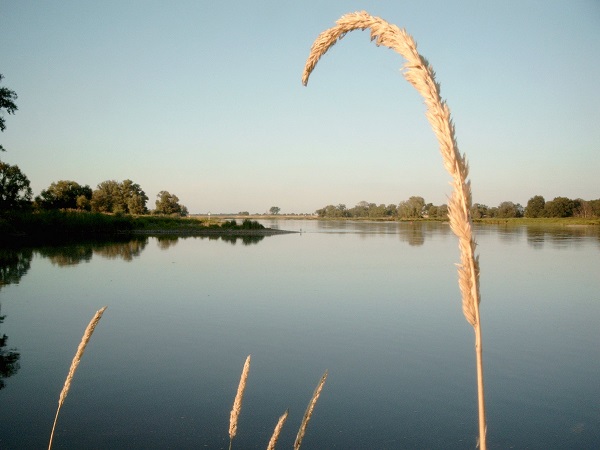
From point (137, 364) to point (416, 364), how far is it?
17.6 feet

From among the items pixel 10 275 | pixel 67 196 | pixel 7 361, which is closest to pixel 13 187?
pixel 67 196

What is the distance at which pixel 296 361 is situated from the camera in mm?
9414

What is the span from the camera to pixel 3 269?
20.8 meters

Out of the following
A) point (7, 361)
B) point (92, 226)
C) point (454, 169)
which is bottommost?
point (7, 361)

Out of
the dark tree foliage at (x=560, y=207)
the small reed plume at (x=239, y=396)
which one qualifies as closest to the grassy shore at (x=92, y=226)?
the small reed plume at (x=239, y=396)

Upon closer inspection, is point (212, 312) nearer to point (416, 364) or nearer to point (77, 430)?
point (416, 364)

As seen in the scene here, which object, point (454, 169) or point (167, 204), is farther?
point (167, 204)

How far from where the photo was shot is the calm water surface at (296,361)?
21.2ft

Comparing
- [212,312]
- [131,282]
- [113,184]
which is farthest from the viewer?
[113,184]

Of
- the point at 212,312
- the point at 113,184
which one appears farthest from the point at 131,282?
the point at 113,184

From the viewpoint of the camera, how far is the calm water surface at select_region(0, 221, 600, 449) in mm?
6461

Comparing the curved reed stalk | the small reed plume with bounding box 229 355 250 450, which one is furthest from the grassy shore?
the curved reed stalk

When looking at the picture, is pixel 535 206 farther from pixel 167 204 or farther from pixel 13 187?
pixel 13 187

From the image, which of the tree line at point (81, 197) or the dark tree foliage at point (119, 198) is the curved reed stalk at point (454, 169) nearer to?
the tree line at point (81, 197)
